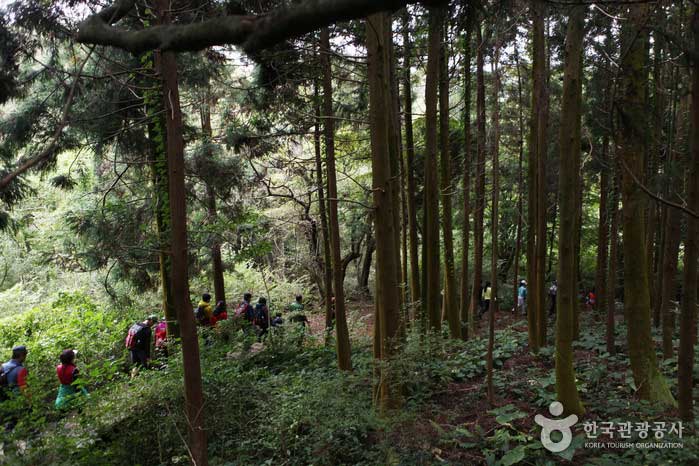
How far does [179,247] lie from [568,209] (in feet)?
14.8

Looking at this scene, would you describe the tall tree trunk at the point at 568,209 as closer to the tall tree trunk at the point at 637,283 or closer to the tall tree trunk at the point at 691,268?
the tall tree trunk at the point at 637,283

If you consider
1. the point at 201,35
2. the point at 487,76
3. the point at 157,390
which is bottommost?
the point at 157,390

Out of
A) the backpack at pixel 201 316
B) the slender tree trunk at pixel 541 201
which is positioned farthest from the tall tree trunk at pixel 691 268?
the backpack at pixel 201 316

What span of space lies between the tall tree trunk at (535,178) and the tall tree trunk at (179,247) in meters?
6.14

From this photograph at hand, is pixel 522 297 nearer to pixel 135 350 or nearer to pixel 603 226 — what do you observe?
pixel 603 226

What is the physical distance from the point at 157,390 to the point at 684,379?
6565mm

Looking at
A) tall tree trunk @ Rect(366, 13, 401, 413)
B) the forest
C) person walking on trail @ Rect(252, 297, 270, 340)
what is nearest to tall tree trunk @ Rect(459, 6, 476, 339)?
the forest

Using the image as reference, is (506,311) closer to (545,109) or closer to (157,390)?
(545,109)

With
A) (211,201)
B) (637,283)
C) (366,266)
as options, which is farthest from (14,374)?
(366,266)

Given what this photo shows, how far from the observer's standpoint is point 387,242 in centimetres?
592

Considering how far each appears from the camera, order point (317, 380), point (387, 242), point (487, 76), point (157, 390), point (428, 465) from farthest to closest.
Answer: point (487, 76)
point (317, 380)
point (157, 390)
point (387, 242)
point (428, 465)

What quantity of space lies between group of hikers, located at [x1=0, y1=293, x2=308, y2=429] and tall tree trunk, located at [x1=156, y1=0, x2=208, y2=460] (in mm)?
2168

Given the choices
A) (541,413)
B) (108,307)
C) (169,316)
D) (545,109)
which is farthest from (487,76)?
(108,307)

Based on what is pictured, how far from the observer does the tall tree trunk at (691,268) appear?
12.8 ft
